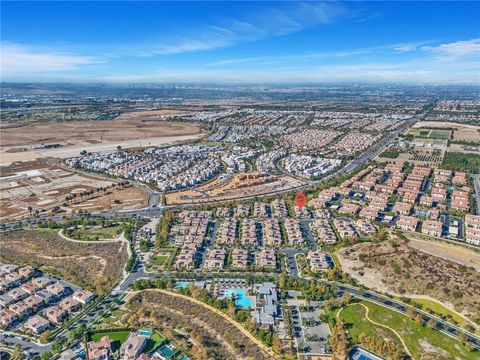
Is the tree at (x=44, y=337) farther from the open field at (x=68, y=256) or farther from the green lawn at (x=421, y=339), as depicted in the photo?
the green lawn at (x=421, y=339)

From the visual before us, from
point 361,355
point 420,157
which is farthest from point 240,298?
point 420,157

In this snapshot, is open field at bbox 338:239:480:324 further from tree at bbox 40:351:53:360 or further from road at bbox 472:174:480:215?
tree at bbox 40:351:53:360

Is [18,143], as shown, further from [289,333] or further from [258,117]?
[289,333]

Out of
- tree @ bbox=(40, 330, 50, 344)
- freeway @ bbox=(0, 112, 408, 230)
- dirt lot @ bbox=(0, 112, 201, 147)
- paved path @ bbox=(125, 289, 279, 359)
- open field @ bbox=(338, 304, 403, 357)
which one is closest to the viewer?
paved path @ bbox=(125, 289, 279, 359)

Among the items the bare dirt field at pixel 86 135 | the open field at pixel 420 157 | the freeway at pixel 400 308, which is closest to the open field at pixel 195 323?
the freeway at pixel 400 308

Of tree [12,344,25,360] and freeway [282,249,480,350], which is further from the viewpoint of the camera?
freeway [282,249,480,350]

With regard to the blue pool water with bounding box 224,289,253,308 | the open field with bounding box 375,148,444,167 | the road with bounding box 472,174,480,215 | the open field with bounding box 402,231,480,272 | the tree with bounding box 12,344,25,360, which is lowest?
the tree with bounding box 12,344,25,360

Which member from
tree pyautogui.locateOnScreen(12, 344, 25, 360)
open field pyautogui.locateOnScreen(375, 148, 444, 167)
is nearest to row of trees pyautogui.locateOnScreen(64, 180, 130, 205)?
tree pyautogui.locateOnScreen(12, 344, 25, 360)
